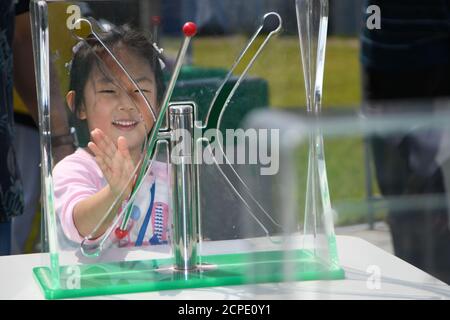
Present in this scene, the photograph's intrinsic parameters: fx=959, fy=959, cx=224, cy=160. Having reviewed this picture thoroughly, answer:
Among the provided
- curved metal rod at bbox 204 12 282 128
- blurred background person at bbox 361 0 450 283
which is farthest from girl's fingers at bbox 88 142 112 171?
blurred background person at bbox 361 0 450 283

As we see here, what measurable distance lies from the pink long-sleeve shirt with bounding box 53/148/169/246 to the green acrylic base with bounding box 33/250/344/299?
0.04 meters

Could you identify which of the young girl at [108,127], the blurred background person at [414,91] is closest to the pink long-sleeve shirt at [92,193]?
the young girl at [108,127]

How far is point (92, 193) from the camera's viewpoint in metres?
1.13

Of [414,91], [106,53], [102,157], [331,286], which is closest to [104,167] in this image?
[102,157]

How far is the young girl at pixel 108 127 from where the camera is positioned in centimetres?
111

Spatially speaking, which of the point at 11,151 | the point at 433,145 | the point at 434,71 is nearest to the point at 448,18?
the point at 434,71

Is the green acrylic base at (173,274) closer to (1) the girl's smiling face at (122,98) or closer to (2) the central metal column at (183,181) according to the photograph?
(2) the central metal column at (183,181)

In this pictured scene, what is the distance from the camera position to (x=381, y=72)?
8.86ft

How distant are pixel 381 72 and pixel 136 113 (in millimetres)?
1678

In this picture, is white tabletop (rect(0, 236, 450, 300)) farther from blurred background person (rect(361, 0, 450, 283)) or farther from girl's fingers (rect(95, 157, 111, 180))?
blurred background person (rect(361, 0, 450, 283))

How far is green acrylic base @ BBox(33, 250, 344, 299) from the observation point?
1.08 meters

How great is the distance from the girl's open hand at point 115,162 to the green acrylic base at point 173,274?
0.09 meters

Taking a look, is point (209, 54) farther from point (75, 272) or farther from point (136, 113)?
point (75, 272)

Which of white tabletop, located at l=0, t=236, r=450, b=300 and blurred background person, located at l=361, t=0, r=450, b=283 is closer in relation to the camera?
white tabletop, located at l=0, t=236, r=450, b=300
